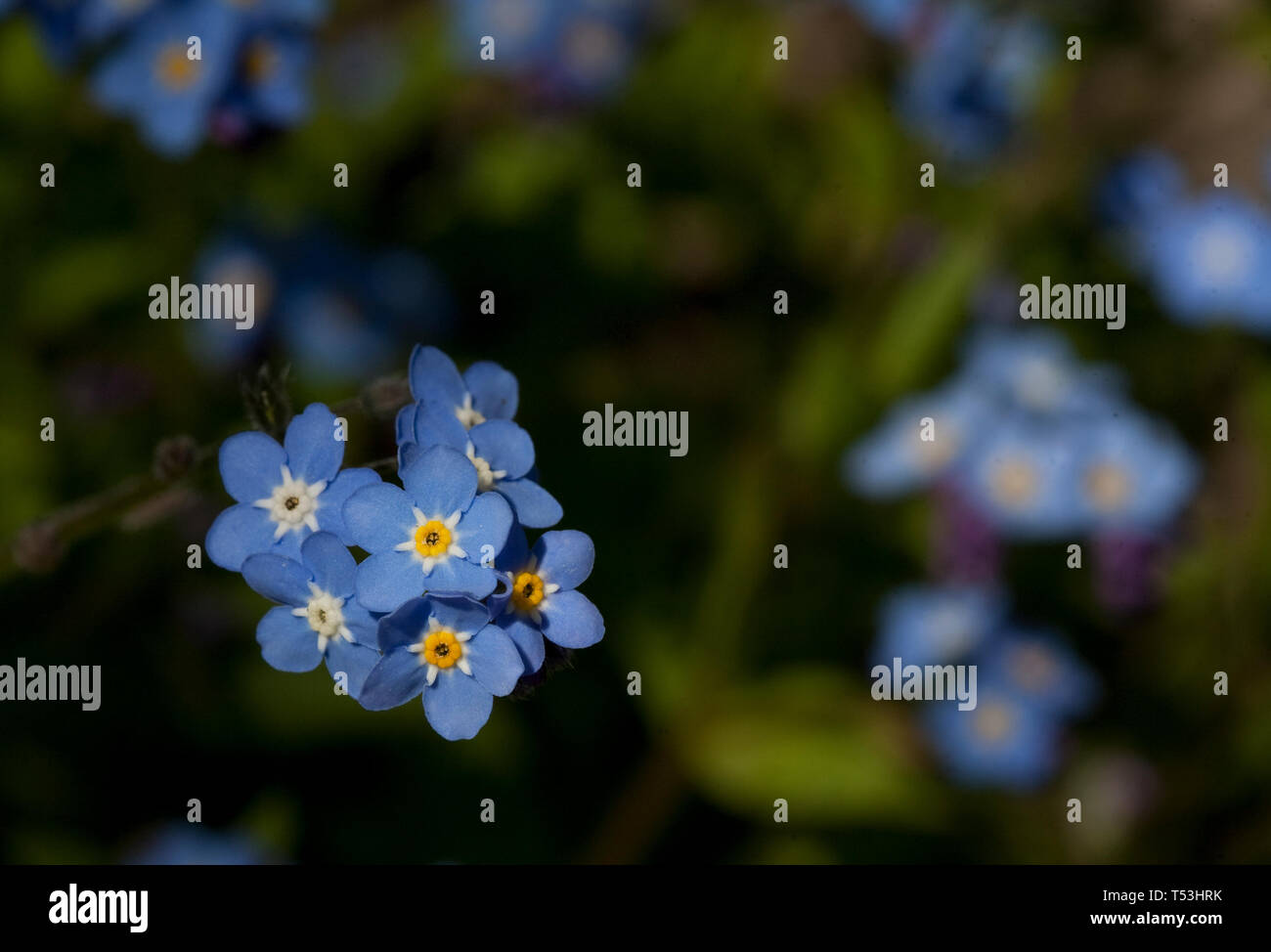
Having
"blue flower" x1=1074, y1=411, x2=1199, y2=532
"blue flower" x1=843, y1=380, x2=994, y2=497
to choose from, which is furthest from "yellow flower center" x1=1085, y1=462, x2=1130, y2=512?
"blue flower" x1=843, y1=380, x2=994, y2=497

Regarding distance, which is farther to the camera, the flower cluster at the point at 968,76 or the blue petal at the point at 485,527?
the flower cluster at the point at 968,76

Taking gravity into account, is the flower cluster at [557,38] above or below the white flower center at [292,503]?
above

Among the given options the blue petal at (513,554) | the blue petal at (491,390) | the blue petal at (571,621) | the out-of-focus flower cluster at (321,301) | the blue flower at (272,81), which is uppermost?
the blue flower at (272,81)

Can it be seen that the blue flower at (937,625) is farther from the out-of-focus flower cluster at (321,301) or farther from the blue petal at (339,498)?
the blue petal at (339,498)

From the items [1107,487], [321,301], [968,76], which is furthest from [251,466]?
[968,76]

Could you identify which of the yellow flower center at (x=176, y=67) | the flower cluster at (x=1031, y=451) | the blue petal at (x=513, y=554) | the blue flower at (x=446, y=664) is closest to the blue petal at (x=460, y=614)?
the blue flower at (x=446, y=664)

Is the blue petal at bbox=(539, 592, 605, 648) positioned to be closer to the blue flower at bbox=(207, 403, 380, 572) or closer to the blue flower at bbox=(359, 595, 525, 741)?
the blue flower at bbox=(359, 595, 525, 741)
